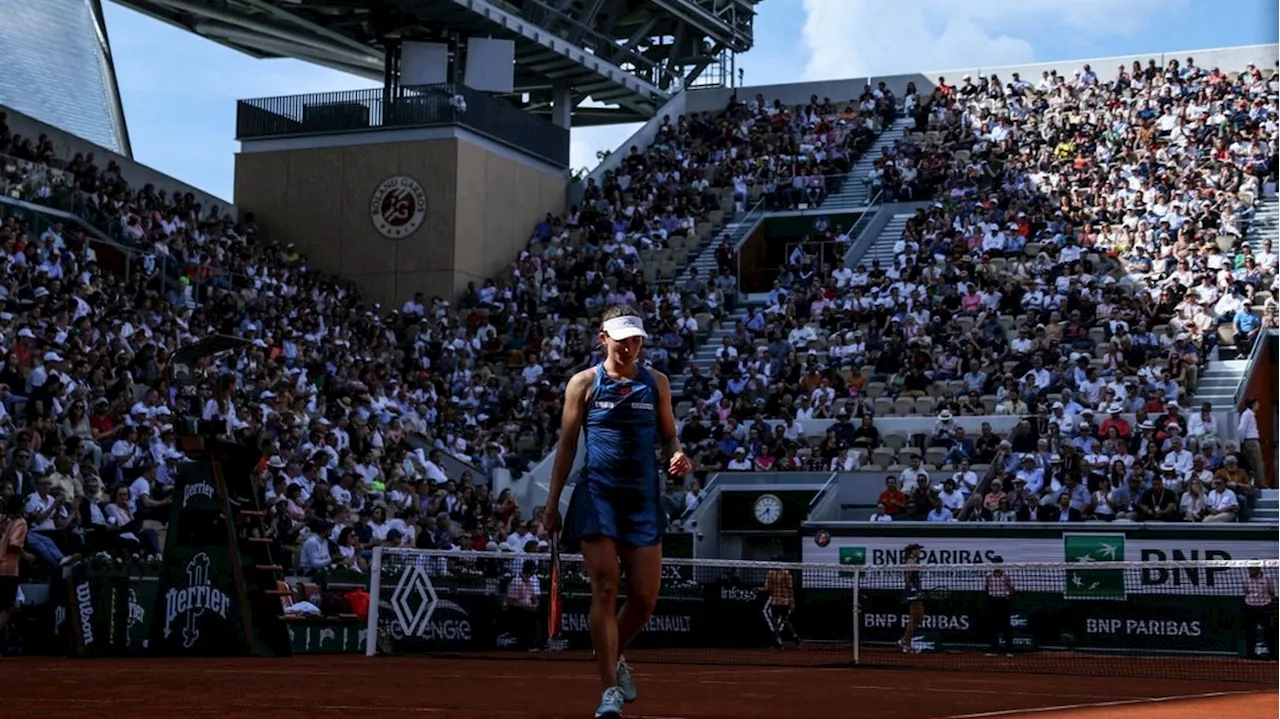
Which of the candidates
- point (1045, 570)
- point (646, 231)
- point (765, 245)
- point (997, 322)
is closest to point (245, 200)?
point (646, 231)

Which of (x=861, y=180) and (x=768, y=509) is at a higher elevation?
(x=861, y=180)

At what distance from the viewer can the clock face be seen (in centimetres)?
2902

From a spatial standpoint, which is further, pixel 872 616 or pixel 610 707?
pixel 872 616

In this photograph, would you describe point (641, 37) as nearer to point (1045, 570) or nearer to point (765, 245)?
point (765, 245)

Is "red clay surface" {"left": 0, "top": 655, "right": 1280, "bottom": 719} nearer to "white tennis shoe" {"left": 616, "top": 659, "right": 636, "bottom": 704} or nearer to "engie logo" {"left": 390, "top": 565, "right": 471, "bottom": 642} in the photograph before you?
"white tennis shoe" {"left": 616, "top": 659, "right": 636, "bottom": 704}

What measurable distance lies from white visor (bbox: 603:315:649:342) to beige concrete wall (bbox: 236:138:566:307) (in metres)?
27.8

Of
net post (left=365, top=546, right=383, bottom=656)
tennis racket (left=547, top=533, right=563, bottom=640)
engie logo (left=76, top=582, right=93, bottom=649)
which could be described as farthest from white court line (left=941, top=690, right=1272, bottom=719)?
engie logo (left=76, top=582, right=93, bottom=649)

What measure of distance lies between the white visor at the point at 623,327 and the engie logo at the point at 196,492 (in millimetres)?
8326

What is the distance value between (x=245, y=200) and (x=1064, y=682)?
27806 millimetres

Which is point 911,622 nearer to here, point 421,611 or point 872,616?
point 872,616

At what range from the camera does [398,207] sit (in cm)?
3784

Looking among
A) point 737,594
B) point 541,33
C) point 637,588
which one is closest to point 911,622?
point 737,594

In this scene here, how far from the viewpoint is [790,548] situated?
29.3 metres

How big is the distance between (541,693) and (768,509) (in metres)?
17.6
